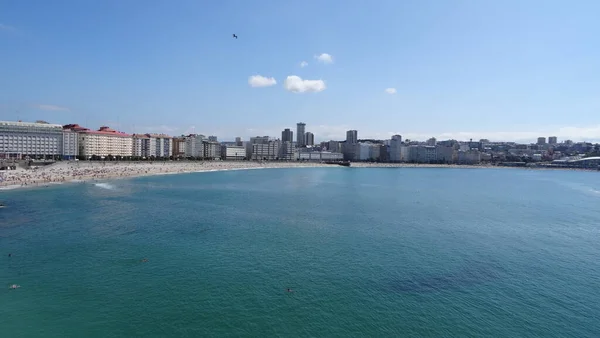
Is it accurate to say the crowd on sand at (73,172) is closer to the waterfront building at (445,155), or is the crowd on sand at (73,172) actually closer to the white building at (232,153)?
the white building at (232,153)

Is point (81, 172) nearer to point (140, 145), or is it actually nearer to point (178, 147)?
point (140, 145)

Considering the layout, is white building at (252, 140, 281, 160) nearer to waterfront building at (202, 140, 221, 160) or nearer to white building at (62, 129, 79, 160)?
waterfront building at (202, 140, 221, 160)

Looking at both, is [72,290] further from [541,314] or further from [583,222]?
[583,222]

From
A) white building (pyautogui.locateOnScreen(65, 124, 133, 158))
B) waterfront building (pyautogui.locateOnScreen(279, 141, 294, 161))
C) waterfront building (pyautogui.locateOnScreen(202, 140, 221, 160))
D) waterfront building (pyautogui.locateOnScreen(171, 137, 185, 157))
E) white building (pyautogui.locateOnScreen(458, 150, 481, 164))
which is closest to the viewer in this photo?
white building (pyautogui.locateOnScreen(65, 124, 133, 158))

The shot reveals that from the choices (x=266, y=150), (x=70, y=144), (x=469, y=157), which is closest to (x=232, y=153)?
(x=266, y=150)

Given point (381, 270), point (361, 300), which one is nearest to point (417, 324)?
point (361, 300)

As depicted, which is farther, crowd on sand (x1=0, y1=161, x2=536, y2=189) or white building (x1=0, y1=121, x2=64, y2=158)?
white building (x1=0, y1=121, x2=64, y2=158)

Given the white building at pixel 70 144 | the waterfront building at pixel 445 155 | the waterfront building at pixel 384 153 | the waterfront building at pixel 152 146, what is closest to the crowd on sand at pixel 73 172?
the white building at pixel 70 144

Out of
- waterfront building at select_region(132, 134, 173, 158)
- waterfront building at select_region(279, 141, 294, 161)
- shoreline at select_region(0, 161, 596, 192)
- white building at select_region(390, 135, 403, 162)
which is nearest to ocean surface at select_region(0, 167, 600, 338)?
shoreline at select_region(0, 161, 596, 192)
